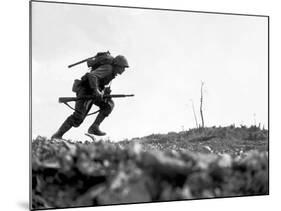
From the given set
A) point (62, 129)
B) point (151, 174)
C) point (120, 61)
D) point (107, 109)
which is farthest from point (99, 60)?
point (151, 174)

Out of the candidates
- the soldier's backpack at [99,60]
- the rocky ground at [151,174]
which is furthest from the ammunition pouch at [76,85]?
the rocky ground at [151,174]

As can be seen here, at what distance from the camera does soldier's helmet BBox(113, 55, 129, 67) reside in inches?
146

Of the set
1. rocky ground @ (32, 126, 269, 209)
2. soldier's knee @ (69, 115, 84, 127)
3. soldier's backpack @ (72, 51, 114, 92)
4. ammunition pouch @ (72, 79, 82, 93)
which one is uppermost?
soldier's backpack @ (72, 51, 114, 92)

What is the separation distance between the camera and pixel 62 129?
3523 mm

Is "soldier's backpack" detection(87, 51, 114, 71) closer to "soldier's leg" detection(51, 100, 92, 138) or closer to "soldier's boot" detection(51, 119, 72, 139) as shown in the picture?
"soldier's leg" detection(51, 100, 92, 138)

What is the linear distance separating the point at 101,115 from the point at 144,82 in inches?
17.2

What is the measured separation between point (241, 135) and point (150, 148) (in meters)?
0.82

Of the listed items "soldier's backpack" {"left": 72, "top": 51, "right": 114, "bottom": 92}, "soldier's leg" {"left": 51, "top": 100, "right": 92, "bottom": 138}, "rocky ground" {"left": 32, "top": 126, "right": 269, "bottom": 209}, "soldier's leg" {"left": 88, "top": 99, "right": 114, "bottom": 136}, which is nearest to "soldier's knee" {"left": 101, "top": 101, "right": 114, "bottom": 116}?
"soldier's leg" {"left": 88, "top": 99, "right": 114, "bottom": 136}

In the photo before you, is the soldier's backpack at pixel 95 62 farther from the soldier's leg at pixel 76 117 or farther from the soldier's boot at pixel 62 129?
the soldier's boot at pixel 62 129

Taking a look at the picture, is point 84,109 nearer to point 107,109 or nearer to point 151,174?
point 107,109

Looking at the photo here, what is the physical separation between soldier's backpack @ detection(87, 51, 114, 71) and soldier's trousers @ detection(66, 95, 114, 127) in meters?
0.27

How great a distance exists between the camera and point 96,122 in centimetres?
362
